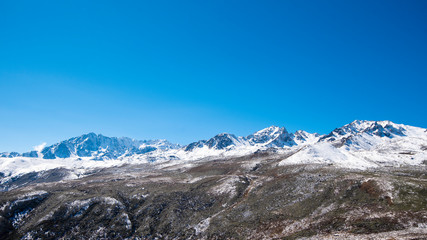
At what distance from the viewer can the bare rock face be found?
3778 cm

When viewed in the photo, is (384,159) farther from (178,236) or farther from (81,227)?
(81,227)

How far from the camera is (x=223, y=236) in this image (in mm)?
43531

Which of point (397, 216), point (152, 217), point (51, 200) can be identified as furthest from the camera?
point (51, 200)

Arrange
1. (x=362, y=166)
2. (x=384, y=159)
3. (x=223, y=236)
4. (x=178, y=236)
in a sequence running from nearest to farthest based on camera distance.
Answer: (x=223, y=236) < (x=178, y=236) < (x=362, y=166) < (x=384, y=159)

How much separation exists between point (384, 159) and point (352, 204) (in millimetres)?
75206

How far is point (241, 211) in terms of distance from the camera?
53.8 meters

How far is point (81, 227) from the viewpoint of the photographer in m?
53.2

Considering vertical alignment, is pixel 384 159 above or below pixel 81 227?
above

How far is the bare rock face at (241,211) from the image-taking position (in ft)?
124

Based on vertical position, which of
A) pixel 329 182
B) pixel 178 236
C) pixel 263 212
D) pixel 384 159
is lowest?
pixel 178 236

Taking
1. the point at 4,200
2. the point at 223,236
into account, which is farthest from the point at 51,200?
the point at 223,236

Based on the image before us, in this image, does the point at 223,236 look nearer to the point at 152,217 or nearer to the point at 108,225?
the point at 152,217

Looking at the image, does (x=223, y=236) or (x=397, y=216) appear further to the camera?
(x=223, y=236)

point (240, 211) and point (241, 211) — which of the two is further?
point (240, 211)
